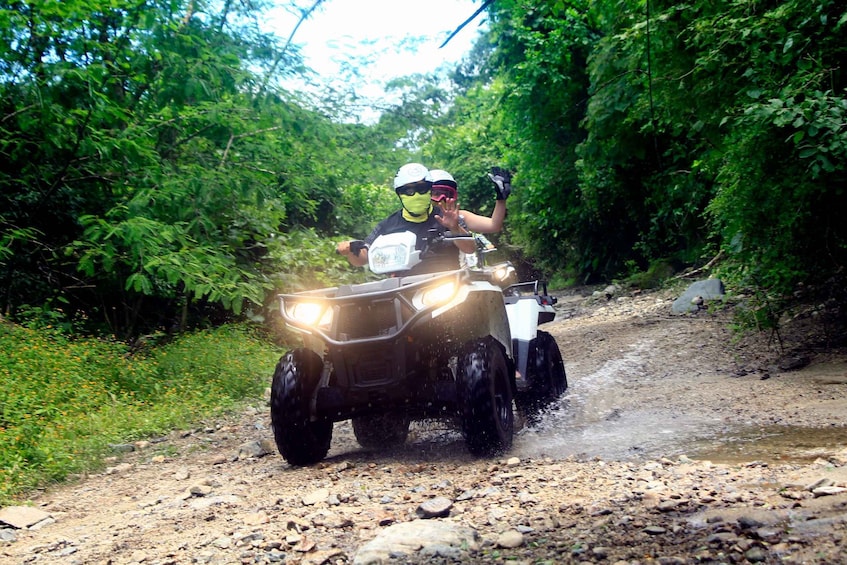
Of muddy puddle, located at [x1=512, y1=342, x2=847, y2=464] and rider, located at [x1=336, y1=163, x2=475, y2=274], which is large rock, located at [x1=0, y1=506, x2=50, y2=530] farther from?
muddy puddle, located at [x1=512, y1=342, x2=847, y2=464]

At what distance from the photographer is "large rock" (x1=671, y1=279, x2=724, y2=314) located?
13133 mm

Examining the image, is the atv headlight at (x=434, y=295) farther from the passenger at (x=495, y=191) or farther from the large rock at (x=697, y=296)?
the large rock at (x=697, y=296)

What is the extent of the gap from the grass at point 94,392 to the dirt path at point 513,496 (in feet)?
0.96

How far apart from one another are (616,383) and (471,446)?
392 centimetres

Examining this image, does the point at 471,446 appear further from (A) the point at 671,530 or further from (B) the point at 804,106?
(B) the point at 804,106

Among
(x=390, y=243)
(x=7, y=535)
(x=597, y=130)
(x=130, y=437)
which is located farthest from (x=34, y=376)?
(x=597, y=130)

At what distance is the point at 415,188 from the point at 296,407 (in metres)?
1.78

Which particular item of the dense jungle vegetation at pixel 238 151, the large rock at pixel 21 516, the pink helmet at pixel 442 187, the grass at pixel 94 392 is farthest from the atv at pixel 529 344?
the grass at pixel 94 392

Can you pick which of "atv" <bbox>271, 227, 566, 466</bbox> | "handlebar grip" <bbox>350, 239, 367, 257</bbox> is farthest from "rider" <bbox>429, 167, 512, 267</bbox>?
"handlebar grip" <bbox>350, 239, 367, 257</bbox>

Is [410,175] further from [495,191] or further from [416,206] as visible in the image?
[495,191]

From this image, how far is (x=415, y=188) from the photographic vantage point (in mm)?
6035

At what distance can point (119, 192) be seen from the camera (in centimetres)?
971

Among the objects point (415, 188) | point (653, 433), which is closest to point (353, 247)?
point (415, 188)

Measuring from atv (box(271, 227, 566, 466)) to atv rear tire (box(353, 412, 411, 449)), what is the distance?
1.98 ft
